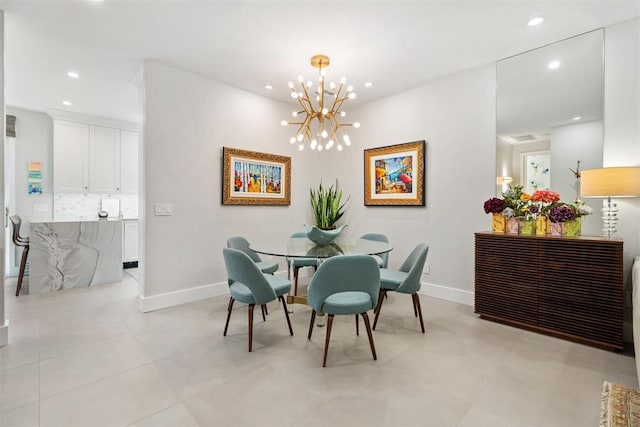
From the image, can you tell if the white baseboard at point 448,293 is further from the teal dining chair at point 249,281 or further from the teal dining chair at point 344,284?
the teal dining chair at point 249,281

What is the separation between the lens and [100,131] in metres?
5.21

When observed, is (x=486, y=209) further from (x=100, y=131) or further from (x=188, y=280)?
(x=100, y=131)

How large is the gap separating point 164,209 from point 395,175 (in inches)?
116

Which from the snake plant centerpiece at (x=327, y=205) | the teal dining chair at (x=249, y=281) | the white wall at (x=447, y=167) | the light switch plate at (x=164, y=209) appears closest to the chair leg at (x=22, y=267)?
the light switch plate at (x=164, y=209)

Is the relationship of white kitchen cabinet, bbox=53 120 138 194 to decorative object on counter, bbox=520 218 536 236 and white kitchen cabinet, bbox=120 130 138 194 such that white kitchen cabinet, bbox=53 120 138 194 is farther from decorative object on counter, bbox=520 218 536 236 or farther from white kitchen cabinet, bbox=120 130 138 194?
decorative object on counter, bbox=520 218 536 236

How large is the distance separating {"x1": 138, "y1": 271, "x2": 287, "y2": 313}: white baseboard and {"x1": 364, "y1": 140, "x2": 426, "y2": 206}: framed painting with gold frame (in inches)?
94.4

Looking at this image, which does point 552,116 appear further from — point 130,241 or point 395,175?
point 130,241

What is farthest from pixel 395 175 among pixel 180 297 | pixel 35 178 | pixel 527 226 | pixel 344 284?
pixel 35 178

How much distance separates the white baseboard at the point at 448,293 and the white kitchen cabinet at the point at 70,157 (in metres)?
5.75

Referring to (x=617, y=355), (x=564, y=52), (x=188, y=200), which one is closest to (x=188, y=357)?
(x=188, y=200)

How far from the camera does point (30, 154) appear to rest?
479cm

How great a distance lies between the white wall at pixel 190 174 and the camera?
3.22 m

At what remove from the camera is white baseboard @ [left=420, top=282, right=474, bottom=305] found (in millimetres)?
3404

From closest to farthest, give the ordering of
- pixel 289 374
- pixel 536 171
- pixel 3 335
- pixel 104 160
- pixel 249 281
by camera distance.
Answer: pixel 289 374, pixel 249 281, pixel 3 335, pixel 536 171, pixel 104 160
